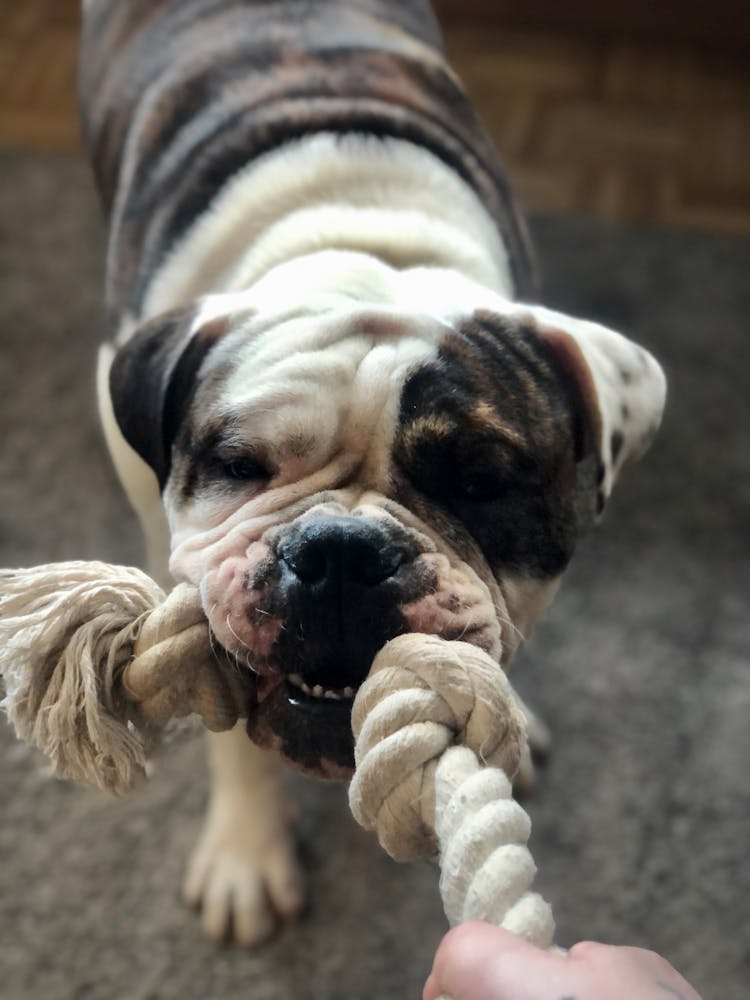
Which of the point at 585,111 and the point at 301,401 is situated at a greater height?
the point at 301,401

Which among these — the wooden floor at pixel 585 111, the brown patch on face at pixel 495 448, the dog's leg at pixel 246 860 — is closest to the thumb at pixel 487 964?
the brown patch on face at pixel 495 448

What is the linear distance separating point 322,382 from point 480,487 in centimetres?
16

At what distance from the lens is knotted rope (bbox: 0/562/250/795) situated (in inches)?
31.8

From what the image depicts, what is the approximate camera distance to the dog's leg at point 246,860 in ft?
4.43

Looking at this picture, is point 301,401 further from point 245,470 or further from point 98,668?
point 98,668

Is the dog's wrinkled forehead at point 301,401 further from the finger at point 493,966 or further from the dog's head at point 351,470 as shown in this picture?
the finger at point 493,966

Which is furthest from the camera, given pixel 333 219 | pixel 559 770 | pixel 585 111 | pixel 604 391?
pixel 585 111

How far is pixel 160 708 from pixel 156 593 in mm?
116

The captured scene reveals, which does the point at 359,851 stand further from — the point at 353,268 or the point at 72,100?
the point at 72,100

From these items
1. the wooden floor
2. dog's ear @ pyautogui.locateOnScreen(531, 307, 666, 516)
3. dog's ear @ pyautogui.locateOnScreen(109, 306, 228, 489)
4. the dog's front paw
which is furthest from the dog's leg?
the wooden floor

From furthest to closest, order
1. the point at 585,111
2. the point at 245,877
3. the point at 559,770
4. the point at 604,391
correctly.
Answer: the point at 585,111, the point at 559,770, the point at 245,877, the point at 604,391

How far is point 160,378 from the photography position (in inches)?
41.4

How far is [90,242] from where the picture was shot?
91.4 inches

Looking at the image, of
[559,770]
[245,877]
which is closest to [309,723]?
[245,877]
